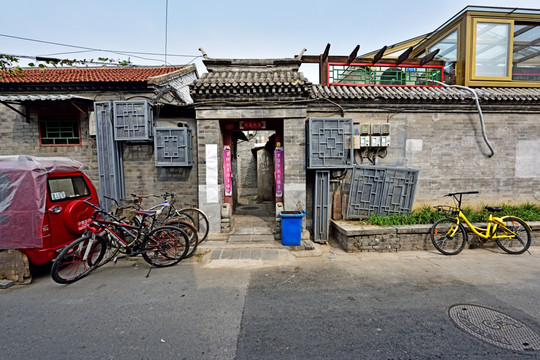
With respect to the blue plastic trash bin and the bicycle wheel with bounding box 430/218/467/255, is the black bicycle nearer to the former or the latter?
the blue plastic trash bin

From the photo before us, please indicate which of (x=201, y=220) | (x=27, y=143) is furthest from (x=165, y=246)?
(x=27, y=143)

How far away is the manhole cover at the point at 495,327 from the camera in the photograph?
292 centimetres

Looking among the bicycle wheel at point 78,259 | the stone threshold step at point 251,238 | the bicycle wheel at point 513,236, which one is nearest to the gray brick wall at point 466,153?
the bicycle wheel at point 513,236

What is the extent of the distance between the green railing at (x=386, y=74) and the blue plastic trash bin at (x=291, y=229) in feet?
16.1

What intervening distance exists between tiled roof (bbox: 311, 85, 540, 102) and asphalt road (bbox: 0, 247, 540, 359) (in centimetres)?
447

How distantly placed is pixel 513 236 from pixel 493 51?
6751 millimetres

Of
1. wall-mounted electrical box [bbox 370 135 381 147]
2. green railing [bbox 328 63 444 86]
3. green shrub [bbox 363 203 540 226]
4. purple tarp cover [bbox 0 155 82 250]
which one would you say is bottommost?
green shrub [bbox 363 203 540 226]

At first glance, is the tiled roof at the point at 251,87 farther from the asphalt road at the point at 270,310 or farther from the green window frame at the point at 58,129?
the asphalt road at the point at 270,310

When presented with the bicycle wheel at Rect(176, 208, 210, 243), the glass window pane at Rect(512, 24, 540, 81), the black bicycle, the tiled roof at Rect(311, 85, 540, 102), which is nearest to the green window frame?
the black bicycle

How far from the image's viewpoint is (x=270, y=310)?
3615 mm

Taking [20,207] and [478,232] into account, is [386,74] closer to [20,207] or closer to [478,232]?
[478,232]

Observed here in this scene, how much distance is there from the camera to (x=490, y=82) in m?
8.66

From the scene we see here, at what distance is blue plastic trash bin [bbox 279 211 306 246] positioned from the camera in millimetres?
6180

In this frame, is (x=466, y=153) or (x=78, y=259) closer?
(x=78, y=259)
